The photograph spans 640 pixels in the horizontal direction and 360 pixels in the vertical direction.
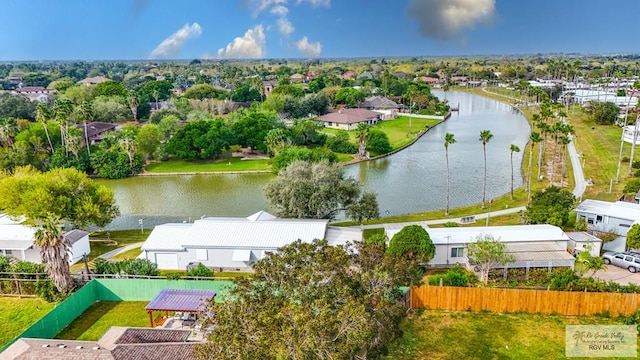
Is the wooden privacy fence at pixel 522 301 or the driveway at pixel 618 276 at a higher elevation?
the wooden privacy fence at pixel 522 301

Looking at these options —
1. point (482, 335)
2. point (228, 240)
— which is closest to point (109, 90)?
point (228, 240)

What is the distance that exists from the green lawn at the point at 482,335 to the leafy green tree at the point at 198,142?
45.9m

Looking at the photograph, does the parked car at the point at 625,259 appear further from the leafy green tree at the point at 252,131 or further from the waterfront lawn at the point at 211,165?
the leafy green tree at the point at 252,131

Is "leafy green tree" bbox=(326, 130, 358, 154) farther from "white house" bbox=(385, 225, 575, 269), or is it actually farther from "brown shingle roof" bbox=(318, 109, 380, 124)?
"white house" bbox=(385, 225, 575, 269)

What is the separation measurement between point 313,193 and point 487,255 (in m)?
14.3

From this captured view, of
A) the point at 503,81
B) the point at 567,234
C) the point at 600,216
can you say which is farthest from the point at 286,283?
the point at 503,81

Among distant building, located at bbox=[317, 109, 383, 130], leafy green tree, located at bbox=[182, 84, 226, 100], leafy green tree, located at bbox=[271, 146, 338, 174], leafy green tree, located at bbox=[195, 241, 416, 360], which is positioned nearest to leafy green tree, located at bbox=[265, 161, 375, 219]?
leafy green tree, located at bbox=[271, 146, 338, 174]

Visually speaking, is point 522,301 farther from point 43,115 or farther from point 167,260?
point 43,115

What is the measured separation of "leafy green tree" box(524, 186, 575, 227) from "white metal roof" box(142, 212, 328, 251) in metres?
14.7

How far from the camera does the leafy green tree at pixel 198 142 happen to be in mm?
64500

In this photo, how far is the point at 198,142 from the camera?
6400cm

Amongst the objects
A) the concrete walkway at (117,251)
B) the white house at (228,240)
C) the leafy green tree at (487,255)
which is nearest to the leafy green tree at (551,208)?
the leafy green tree at (487,255)

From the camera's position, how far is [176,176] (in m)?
60.6

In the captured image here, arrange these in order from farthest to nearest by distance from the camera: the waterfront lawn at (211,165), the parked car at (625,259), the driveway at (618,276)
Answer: the waterfront lawn at (211,165)
the parked car at (625,259)
the driveway at (618,276)
